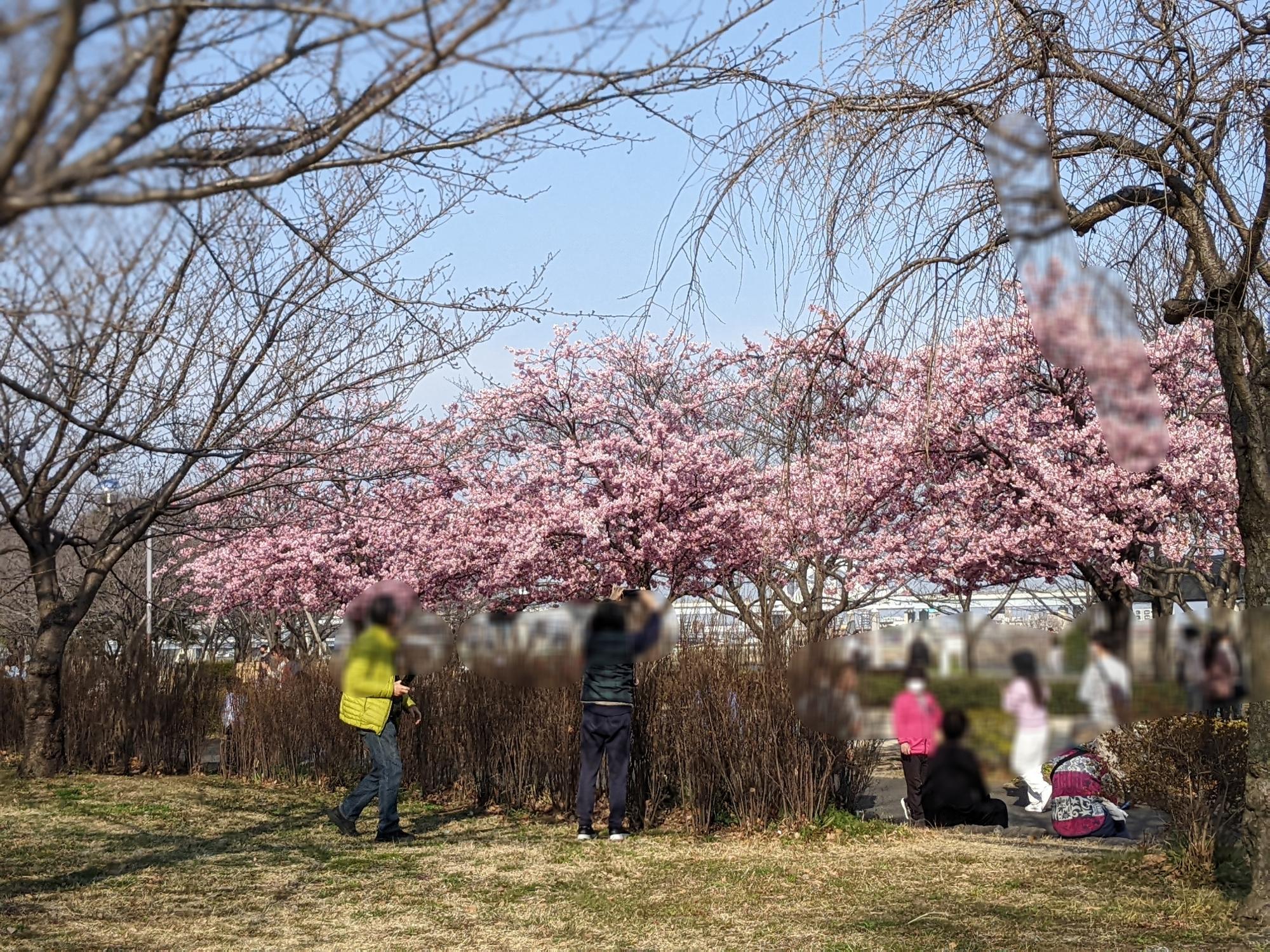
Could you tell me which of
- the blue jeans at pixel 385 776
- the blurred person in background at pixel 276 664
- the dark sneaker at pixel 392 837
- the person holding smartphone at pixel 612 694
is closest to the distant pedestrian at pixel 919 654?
the person holding smartphone at pixel 612 694

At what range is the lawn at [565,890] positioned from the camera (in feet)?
17.1

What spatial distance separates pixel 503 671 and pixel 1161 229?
18.7ft

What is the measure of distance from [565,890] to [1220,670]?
12.0 feet

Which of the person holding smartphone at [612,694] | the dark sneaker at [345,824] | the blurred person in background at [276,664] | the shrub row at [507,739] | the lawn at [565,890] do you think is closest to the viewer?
the lawn at [565,890]

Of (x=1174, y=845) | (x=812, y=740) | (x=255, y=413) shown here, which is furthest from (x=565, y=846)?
(x=255, y=413)

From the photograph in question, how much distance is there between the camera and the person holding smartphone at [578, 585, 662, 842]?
784 centimetres

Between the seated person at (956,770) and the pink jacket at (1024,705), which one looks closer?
the pink jacket at (1024,705)

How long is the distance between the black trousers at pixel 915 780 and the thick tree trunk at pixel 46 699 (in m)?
7.95

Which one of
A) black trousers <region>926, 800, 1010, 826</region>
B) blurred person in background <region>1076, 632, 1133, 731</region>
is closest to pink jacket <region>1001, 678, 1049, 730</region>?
blurred person in background <region>1076, 632, 1133, 731</region>

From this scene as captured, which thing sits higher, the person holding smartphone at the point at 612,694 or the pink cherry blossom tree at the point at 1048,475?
the pink cherry blossom tree at the point at 1048,475

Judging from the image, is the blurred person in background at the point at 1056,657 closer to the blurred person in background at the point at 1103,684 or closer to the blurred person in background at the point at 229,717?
the blurred person in background at the point at 1103,684

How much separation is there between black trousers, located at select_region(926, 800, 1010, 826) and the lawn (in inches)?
4.6

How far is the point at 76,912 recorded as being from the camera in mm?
5699

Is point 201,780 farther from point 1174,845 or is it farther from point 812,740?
point 1174,845
